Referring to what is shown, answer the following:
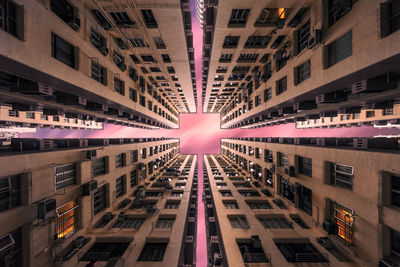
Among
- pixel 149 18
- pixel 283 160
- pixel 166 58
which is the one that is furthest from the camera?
pixel 166 58

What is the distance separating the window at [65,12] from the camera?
9727 millimetres

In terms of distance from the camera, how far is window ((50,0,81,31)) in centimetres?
973

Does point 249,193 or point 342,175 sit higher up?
point 342,175

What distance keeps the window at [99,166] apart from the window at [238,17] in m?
19.1

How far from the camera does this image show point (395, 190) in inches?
312

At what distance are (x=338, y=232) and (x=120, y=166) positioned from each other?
22255 millimetres

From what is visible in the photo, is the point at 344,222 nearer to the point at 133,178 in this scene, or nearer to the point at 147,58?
the point at 133,178

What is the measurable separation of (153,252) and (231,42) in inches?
905

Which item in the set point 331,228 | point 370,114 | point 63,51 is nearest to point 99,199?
point 63,51

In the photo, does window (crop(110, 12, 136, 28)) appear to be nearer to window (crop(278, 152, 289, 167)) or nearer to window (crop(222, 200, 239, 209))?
window (crop(278, 152, 289, 167))

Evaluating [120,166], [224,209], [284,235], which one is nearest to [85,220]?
[120,166]

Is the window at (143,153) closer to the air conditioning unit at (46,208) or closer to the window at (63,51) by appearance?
the air conditioning unit at (46,208)

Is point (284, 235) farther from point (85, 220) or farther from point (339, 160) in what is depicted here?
point (85, 220)

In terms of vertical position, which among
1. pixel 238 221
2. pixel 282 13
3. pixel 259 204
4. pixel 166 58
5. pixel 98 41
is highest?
pixel 166 58
